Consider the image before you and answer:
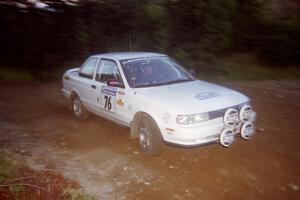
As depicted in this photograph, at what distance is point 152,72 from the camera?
24.5ft

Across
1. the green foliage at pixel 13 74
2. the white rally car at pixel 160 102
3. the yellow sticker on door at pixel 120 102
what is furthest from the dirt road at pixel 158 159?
the green foliage at pixel 13 74

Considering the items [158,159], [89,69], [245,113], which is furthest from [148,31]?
[245,113]

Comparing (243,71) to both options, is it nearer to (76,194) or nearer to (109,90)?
(109,90)

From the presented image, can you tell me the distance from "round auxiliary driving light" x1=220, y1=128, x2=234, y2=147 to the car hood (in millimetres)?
389

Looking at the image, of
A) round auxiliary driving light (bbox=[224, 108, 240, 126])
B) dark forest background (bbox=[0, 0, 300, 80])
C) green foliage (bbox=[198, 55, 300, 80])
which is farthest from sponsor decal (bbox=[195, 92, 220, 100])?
dark forest background (bbox=[0, 0, 300, 80])

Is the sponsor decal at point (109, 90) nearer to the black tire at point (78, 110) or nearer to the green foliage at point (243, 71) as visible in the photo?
the black tire at point (78, 110)

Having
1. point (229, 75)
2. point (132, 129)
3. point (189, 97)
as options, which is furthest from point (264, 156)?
point (229, 75)

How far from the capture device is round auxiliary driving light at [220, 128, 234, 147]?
20.1 ft

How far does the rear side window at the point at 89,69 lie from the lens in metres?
8.41

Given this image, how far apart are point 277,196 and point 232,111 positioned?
1477 millimetres

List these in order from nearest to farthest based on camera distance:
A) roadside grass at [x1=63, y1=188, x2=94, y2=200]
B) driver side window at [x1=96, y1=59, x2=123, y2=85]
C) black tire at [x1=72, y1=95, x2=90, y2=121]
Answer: roadside grass at [x1=63, y1=188, x2=94, y2=200]
driver side window at [x1=96, y1=59, x2=123, y2=85]
black tire at [x1=72, y1=95, x2=90, y2=121]

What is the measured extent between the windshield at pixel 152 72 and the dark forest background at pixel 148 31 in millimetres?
6787

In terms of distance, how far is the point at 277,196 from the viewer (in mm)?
5508

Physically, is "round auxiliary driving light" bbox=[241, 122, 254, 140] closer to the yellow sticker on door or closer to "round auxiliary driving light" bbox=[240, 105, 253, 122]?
"round auxiliary driving light" bbox=[240, 105, 253, 122]
